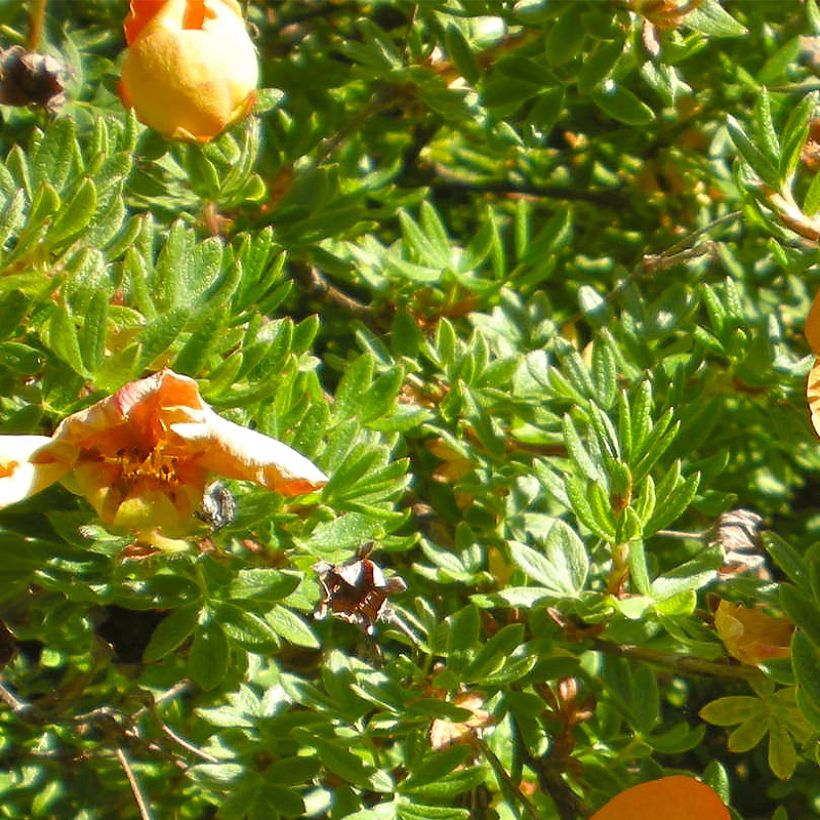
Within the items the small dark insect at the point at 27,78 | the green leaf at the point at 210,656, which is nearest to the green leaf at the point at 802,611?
the green leaf at the point at 210,656

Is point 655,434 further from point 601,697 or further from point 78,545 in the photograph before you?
point 78,545

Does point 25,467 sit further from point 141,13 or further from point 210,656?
point 141,13

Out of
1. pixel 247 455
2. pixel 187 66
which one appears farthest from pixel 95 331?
pixel 187 66

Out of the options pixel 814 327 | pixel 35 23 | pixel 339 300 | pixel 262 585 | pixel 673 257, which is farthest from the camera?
pixel 339 300

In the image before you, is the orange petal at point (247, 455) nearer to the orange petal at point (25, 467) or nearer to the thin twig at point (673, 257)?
the orange petal at point (25, 467)

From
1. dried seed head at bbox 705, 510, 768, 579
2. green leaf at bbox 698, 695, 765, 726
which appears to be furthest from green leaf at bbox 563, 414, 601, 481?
green leaf at bbox 698, 695, 765, 726

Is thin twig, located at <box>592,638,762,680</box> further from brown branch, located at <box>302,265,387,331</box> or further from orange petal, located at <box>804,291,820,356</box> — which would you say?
brown branch, located at <box>302,265,387,331</box>
